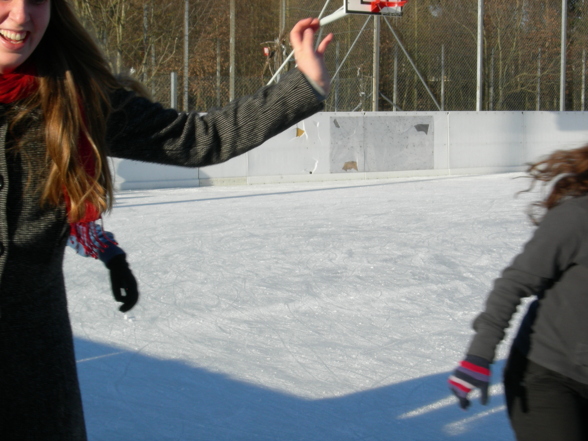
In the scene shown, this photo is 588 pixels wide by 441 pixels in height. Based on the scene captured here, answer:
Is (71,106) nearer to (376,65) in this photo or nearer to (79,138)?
(79,138)

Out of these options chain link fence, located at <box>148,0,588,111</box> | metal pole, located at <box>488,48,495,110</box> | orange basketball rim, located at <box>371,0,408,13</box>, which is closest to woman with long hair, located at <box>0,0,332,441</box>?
orange basketball rim, located at <box>371,0,408,13</box>

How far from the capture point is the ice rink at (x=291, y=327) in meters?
2.47

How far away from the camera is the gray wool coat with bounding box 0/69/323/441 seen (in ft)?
3.70

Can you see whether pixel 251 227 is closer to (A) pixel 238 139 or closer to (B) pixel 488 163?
(A) pixel 238 139

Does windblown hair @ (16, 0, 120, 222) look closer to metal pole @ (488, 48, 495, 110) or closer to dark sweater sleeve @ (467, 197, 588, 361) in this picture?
dark sweater sleeve @ (467, 197, 588, 361)

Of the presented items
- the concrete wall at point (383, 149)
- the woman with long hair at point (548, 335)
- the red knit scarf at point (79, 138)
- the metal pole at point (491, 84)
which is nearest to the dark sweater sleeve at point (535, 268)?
the woman with long hair at point (548, 335)

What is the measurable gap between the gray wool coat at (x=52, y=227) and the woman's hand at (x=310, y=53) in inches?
0.7

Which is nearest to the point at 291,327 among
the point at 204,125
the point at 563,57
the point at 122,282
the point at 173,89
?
the point at 122,282

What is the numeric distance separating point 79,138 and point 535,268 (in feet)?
3.40

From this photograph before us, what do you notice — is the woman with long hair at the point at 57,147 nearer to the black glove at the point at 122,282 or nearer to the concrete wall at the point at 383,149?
the black glove at the point at 122,282

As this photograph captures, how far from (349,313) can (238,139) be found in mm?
2567

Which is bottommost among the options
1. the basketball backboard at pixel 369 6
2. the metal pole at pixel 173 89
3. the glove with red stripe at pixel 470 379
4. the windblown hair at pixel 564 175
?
the glove with red stripe at pixel 470 379

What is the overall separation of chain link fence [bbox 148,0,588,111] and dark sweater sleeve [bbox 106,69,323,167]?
11660 millimetres

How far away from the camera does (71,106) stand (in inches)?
45.3
